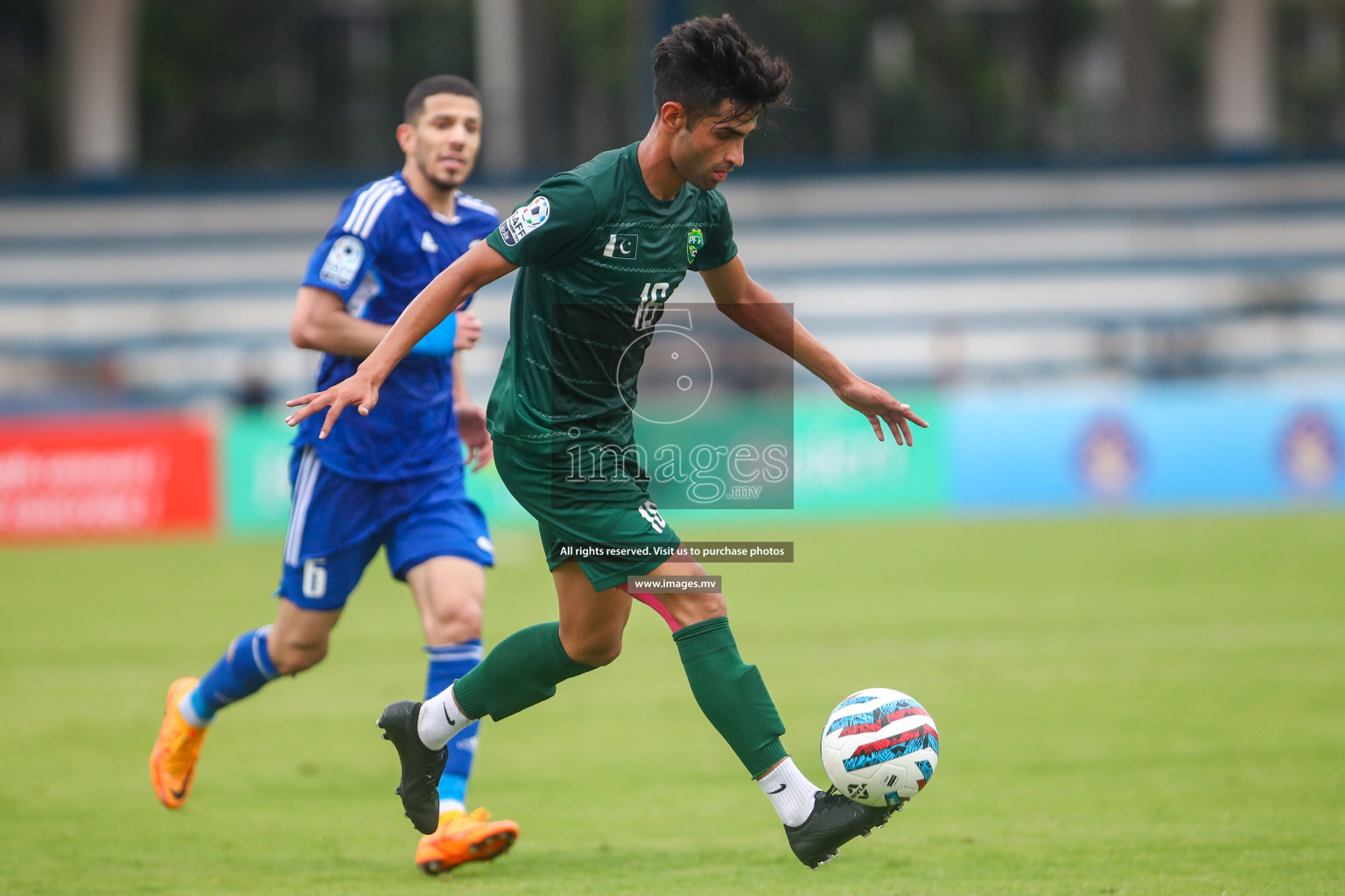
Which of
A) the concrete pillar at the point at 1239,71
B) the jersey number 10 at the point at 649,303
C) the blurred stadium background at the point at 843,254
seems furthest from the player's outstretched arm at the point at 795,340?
the concrete pillar at the point at 1239,71

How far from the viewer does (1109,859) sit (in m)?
4.48

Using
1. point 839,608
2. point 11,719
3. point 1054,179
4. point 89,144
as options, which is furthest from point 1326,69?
point 11,719

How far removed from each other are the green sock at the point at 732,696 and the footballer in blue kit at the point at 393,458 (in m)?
1.15

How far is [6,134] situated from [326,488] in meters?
37.1

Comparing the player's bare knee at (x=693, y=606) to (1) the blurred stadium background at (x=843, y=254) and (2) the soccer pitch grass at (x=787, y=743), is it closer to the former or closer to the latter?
(2) the soccer pitch grass at (x=787, y=743)

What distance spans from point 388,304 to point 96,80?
1007 inches

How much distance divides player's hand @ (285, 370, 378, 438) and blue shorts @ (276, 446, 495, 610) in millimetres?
1305

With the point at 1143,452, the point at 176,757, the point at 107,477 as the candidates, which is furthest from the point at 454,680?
the point at 1143,452

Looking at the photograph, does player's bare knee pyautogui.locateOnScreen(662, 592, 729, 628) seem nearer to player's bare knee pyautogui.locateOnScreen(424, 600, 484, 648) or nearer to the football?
the football

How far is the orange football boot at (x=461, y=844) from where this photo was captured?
4.56 m

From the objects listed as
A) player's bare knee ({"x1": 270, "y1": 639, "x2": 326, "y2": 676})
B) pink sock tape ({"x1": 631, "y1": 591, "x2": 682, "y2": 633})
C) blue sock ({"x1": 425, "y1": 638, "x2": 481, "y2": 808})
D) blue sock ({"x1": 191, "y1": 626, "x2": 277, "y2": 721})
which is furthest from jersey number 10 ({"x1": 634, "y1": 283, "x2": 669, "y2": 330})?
blue sock ({"x1": 191, "y1": 626, "x2": 277, "y2": 721})

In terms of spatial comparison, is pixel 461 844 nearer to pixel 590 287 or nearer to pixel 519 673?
pixel 519 673

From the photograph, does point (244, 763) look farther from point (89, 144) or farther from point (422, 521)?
point (89, 144)

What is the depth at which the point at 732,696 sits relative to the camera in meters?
3.97
